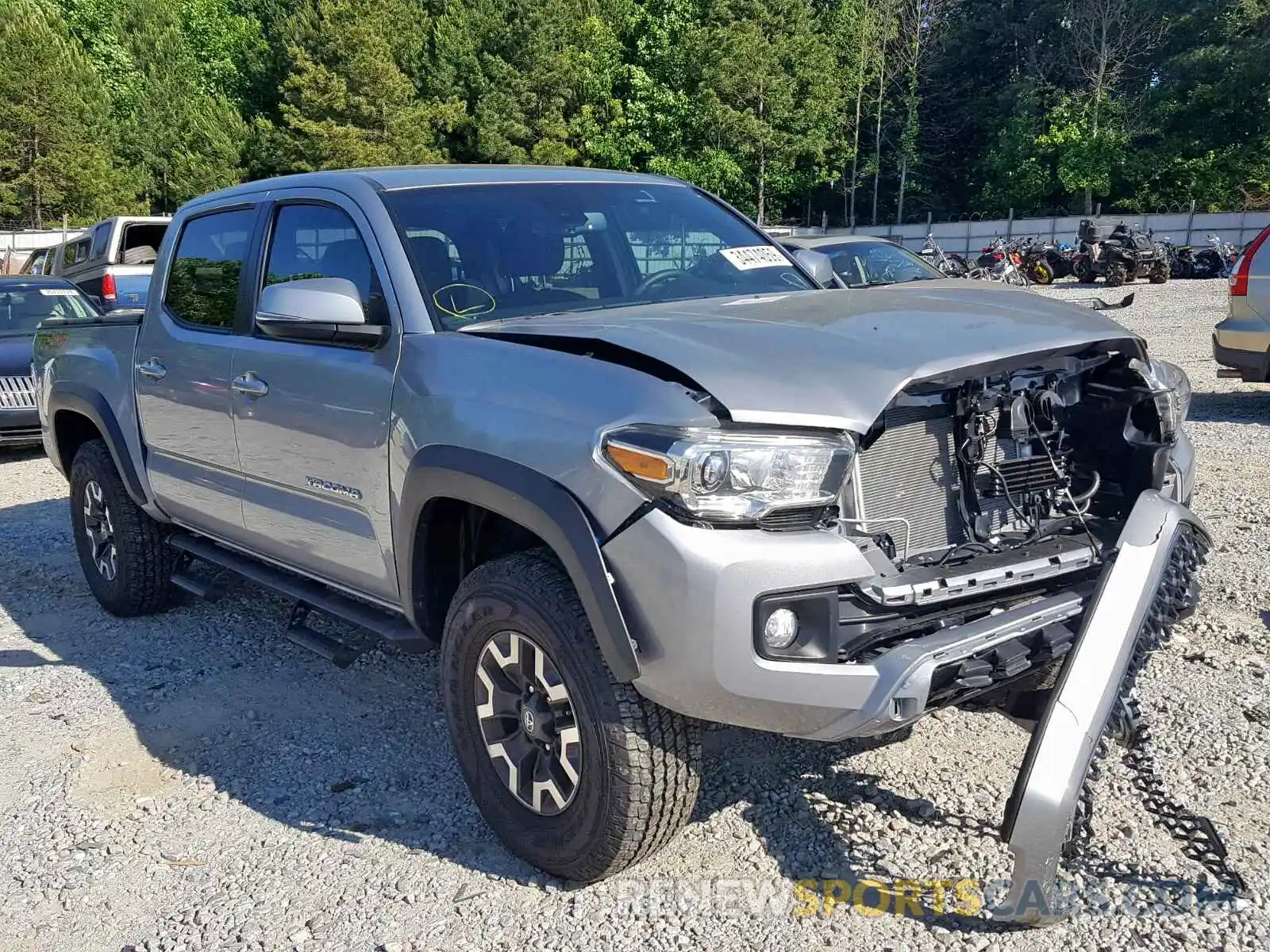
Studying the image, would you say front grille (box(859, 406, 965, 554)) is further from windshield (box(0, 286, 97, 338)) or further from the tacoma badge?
windshield (box(0, 286, 97, 338))

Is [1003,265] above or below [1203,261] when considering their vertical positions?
above

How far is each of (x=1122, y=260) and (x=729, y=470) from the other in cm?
2620

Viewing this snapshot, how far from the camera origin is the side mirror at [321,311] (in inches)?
130

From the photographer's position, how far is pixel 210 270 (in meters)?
4.64

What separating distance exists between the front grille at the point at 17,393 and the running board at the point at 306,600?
5632mm

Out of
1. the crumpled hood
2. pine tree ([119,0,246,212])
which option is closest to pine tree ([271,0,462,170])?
pine tree ([119,0,246,212])

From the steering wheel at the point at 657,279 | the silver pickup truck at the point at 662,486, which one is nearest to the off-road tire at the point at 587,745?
the silver pickup truck at the point at 662,486

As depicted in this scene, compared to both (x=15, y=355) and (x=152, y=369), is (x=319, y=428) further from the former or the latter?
(x=15, y=355)

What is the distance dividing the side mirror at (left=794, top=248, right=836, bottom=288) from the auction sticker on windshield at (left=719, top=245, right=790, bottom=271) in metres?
0.10

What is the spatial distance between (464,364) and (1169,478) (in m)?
2.10

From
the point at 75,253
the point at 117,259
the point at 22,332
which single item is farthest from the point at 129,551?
the point at 75,253

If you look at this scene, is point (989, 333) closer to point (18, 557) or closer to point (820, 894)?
point (820, 894)

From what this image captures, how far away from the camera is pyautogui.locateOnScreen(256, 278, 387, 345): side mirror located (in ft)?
10.9

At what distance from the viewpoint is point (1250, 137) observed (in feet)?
140
